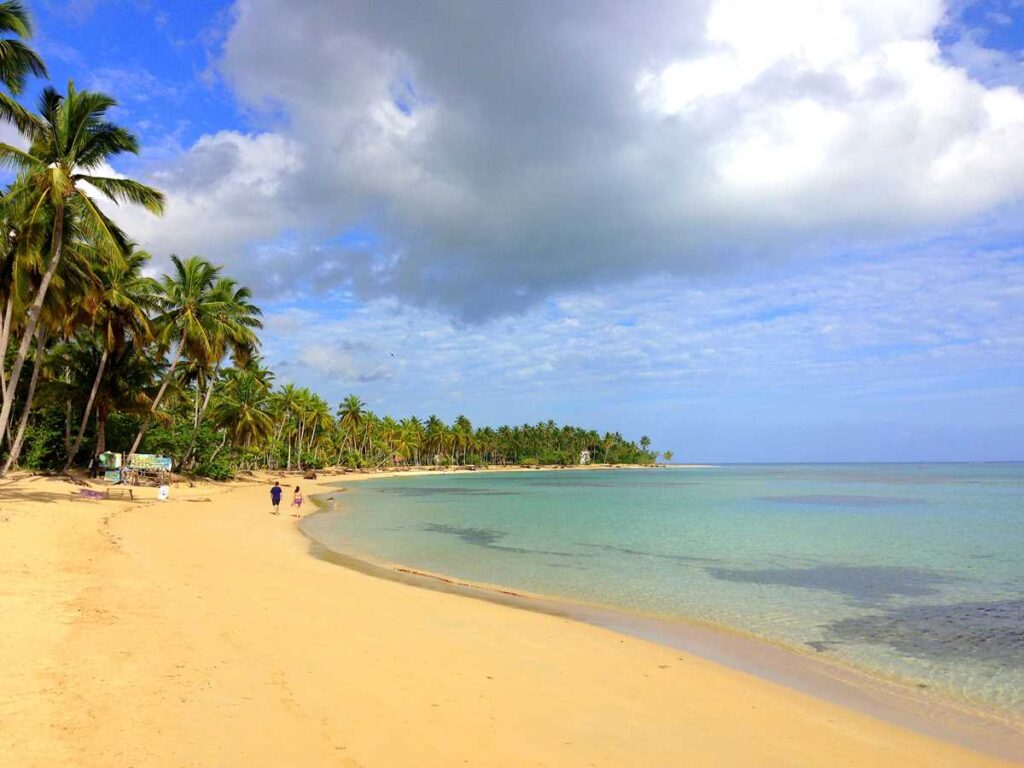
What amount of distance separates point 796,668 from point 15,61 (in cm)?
2417

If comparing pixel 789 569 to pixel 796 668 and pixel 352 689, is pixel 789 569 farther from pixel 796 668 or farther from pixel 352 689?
pixel 352 689

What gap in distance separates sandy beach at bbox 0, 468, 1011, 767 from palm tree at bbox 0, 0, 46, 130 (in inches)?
532

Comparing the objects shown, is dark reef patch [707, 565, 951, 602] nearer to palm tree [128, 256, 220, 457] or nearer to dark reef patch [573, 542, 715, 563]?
dark reef patch [573, 542, 715, 563]

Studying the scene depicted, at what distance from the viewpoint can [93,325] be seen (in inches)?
1217

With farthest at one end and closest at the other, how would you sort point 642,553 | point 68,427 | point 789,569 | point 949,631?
1. point 68,427
2. point 642,553
3. point 789,569
4. point 949,631

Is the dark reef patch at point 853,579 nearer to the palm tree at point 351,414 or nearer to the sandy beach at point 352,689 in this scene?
the sandy beach at point 352,689

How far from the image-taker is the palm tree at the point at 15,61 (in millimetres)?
16750

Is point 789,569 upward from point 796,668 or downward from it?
downward

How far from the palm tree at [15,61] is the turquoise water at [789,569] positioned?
16453 millimetres

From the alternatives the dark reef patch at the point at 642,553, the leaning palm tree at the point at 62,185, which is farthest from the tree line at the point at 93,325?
the dark reef patch at the point at 642,553

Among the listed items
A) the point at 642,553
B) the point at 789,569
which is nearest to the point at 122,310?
the point at 642,553

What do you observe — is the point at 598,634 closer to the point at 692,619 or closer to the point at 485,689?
the point at 692,619

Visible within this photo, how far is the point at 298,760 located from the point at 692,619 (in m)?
9.39

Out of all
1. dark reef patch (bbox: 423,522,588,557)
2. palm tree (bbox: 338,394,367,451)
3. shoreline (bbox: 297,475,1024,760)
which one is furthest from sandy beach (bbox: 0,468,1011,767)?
palm tree (bbox: 338,394,367,451)
